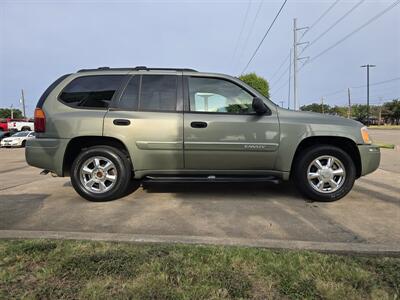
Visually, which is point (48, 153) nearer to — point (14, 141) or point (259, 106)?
point (259, 106)

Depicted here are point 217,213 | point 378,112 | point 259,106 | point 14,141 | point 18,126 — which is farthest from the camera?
point 378,112

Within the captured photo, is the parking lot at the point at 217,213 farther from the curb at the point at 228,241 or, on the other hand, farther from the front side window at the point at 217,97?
the front side window at the point at 217,97

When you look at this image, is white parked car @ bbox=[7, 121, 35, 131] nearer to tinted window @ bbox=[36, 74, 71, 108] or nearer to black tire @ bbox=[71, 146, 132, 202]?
tinted window @ bbox=[36, 74, 71, 108]

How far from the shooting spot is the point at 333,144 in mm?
5469

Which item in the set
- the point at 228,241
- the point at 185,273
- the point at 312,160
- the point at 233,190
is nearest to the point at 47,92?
the point at 233,190

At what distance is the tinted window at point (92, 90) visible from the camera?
211 inches

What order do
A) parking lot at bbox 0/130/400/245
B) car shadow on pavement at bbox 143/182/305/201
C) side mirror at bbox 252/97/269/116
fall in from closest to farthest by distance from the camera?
parking lot at bbox 0/130/400/245 < side mirror at bbox 252/97/269/116 < car shadow on pavement at bbox 143/182/305/201

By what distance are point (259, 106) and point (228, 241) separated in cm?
235

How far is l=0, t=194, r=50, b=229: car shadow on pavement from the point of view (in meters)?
4.38

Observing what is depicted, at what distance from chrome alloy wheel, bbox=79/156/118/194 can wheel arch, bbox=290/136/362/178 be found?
259 cm

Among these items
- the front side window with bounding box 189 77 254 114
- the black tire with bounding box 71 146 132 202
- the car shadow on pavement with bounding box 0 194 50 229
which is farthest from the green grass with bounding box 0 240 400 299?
the front side window with bounding box 189 77 254 114

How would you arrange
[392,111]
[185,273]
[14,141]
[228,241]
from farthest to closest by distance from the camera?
[392,111] → [14,141] → [228,241] → [185,273]

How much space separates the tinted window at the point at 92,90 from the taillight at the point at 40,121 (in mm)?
353

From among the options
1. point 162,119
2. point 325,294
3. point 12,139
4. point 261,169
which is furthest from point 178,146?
point 12,139
